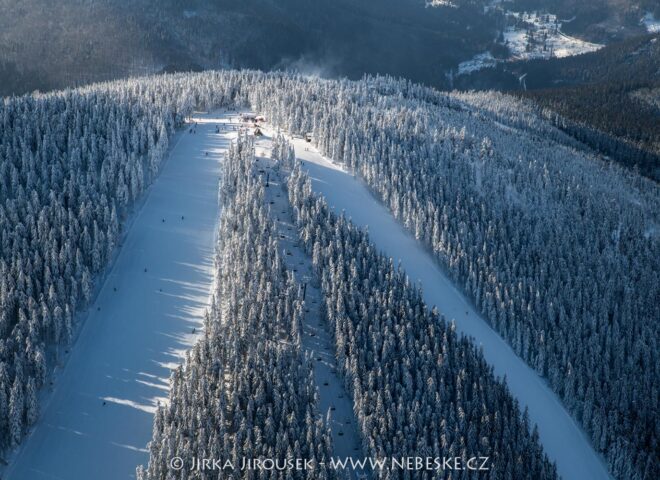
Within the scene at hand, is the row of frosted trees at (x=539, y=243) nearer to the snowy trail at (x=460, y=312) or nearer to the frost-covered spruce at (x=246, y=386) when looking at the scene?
the snowy trail at (x=460, y=312)

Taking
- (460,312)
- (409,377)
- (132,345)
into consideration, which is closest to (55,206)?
(132,345)

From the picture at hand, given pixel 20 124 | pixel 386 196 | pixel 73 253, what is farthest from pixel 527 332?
pixel 20 124

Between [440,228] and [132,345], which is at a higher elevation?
[440,228]

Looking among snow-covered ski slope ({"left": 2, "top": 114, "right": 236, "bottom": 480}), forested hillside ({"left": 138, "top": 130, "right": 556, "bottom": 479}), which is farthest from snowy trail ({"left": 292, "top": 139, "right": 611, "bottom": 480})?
snow-covered ski slope ({"left": 2, "top": 114, "right": 236, "bottom": 480})

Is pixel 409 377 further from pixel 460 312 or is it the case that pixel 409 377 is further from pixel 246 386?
pixel 460 312

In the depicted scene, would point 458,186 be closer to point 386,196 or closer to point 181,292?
point 386,196
